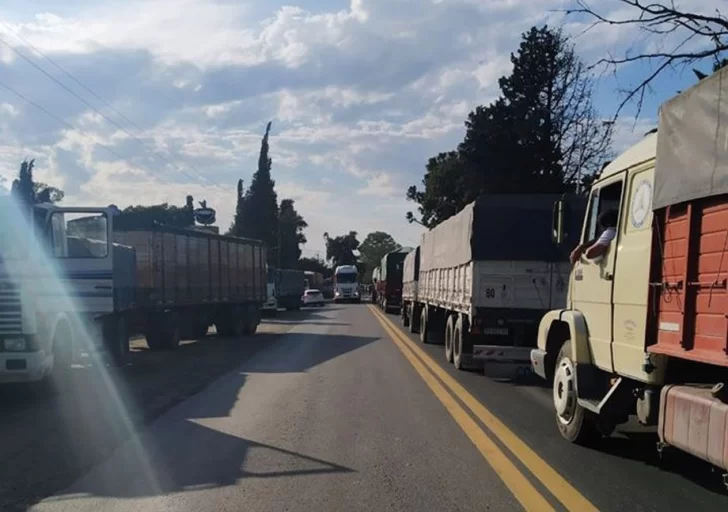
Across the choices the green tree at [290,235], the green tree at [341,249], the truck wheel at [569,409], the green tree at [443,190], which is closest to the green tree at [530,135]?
the green tree at [443,190]

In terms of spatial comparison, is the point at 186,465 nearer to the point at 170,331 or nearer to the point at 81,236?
the point at 81,236

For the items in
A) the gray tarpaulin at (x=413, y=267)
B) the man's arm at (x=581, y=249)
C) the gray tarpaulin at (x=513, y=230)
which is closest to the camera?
the man's arm at (x=581, y=249)

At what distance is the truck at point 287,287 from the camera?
4659 centimetres

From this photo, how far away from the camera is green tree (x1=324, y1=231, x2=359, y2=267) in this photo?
156m

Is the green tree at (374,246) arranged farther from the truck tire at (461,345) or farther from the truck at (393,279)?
the truck tire at (461,345)

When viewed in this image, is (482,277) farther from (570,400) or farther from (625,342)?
(625,342)

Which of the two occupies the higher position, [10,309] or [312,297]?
[10,309]

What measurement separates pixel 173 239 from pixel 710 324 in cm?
1757

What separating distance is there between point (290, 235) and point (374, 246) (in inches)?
2729

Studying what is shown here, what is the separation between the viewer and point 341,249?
6152 inches

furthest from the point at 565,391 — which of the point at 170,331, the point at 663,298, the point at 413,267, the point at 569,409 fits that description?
the point at 413,267

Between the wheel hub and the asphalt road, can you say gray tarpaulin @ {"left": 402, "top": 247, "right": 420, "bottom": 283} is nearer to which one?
the asphalt road

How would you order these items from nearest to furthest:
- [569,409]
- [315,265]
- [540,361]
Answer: [569,409] < [540,361] < [315,265]

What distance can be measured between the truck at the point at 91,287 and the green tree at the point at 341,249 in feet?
427
